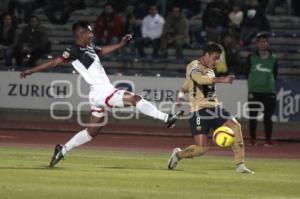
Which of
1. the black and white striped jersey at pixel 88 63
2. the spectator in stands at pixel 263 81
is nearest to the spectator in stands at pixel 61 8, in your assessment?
the spectator in stands at pixel 263 81

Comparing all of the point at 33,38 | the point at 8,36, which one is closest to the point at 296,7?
the point at 33,38

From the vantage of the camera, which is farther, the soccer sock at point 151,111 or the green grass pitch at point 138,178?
the soccer sock at point 151,111

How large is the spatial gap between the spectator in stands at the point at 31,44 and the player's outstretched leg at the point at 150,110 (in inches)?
514

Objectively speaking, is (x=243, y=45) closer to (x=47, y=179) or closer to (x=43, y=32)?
(x=43, y=32)

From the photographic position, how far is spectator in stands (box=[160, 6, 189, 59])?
92.2 feet

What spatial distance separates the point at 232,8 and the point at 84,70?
13086mm

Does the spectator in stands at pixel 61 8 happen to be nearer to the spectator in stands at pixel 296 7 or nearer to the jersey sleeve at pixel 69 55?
the spectator in stands at pixel 296 7

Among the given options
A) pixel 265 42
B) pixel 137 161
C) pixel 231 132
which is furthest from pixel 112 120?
pixel 231 132

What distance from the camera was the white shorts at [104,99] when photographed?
627 inches

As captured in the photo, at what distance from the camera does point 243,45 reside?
Answer: 28.4m

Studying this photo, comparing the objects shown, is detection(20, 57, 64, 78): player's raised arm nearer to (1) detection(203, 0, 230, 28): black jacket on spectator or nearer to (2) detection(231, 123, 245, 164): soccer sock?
(2) detection(231, 123, 245, 164): soccer sock

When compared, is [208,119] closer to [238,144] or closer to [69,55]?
[238,144]

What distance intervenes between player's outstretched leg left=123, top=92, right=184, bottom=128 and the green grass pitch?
836mm

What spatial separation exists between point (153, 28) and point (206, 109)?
44.3ft
